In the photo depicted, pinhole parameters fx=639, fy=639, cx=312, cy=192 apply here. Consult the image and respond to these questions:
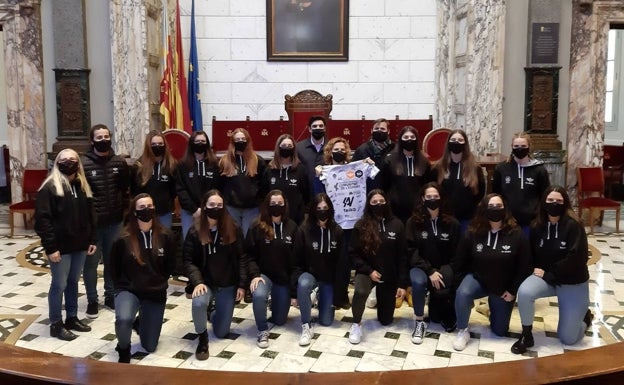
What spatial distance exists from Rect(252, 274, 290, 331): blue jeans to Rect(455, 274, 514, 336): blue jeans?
1.56 m

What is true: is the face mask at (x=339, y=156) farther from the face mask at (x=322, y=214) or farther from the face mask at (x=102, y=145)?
the face mask at (x=102, y=145)

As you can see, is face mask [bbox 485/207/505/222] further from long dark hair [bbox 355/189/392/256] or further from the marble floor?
the marble floor

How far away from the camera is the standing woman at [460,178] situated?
6.20m

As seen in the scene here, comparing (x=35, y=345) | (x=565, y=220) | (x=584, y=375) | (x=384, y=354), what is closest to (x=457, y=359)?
(x=384, y=354)

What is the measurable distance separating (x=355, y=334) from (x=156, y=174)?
8.59ft

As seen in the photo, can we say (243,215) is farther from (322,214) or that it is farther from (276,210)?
(322,214)

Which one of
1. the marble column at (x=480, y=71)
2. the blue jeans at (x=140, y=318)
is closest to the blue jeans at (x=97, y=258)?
the blue jeans at (x=140, y=318)

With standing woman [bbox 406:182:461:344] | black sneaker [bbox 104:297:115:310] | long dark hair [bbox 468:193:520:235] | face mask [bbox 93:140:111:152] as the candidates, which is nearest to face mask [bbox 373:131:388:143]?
standing woman [bbox 406:182:461:344]

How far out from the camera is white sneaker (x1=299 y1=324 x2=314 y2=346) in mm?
5582

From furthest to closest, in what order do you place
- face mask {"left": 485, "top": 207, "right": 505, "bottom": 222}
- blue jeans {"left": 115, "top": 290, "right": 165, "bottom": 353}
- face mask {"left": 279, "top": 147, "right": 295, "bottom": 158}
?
face mask {"left": 279, "top": 147, "right": 295, "bottom": 158}, face mask {"left": 485, "top": 207, "right": 505, "bottom": 222}, blue jeans {"left": 115, "top": 290, "right": 165, "bottom": 353}

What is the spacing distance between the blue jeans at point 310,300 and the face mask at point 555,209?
204 cm

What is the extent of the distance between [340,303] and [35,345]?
2.79m

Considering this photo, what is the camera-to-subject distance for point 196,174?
6621mm

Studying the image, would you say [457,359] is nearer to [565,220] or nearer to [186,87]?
[565,220]
